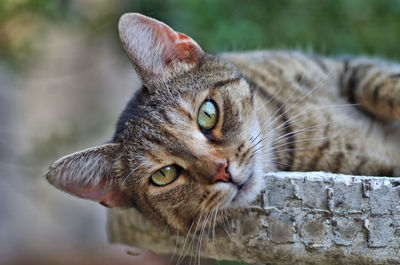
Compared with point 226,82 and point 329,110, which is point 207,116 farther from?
point 329,110

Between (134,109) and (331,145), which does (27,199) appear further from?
(331,145)

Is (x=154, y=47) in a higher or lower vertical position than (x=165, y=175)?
higher

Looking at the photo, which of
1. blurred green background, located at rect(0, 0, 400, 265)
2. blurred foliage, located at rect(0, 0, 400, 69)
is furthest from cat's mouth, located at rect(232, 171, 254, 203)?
blurred foliage, located at rect(0, 0, 400, 69)

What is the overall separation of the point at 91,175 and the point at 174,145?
415 mm

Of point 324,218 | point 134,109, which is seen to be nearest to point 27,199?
point 134,109

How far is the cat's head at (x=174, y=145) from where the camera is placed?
1.64 metres

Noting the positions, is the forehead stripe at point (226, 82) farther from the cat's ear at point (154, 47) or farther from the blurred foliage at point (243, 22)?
the blurred foliage at point (243, 22)

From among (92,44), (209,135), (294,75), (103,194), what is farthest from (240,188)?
(92,44)

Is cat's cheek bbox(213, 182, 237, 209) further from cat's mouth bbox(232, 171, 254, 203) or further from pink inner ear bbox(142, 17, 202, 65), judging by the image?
pink inner ear bbox(142, 17, 202, 65)

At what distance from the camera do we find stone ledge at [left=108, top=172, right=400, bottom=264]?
4.75 feet

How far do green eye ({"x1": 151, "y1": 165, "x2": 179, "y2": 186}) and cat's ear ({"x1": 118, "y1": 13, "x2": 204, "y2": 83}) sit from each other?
0.42 metres

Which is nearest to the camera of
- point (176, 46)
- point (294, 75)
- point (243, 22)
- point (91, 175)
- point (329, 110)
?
point (91, 175)

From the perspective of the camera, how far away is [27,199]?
16.0 feet

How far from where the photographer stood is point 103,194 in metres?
1.91
